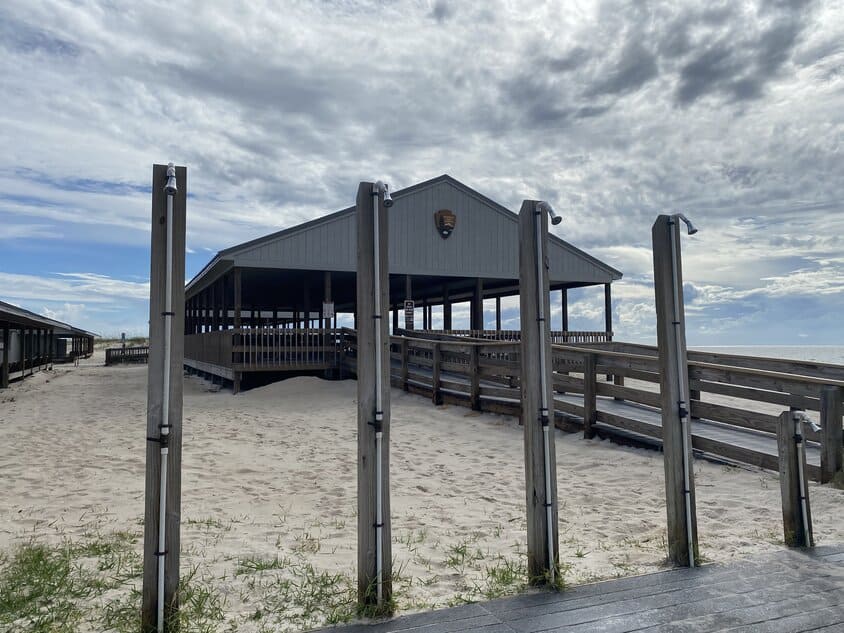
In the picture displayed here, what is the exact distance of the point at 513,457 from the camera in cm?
820

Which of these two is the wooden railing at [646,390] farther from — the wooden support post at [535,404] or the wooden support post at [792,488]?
the wooden support post at [535,404]

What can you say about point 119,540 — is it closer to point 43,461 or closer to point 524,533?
point 524,533

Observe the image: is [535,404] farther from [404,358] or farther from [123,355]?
[123,355]

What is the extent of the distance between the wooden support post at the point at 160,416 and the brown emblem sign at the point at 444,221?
17796 mm

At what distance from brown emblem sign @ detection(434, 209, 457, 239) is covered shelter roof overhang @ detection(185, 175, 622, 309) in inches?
2.9

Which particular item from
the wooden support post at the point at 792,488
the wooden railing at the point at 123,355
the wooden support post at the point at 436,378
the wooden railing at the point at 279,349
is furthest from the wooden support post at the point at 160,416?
the wooden railing at the point at 123,355

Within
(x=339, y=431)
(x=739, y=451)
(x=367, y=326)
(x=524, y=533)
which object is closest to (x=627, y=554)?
(x=524, y=533)

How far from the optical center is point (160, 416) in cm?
301

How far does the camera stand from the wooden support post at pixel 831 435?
6.19 metres

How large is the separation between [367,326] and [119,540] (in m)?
2.86

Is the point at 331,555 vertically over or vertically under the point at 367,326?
under

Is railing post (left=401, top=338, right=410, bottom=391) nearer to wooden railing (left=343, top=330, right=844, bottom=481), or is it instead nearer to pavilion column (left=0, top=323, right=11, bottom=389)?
wooden railing (left=343, top=330, right=844, bottom=481)

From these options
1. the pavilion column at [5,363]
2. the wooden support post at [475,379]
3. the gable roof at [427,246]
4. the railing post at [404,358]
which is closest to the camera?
the wooden support post at [475,379]

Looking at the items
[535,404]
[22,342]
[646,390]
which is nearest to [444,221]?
[646,390]
